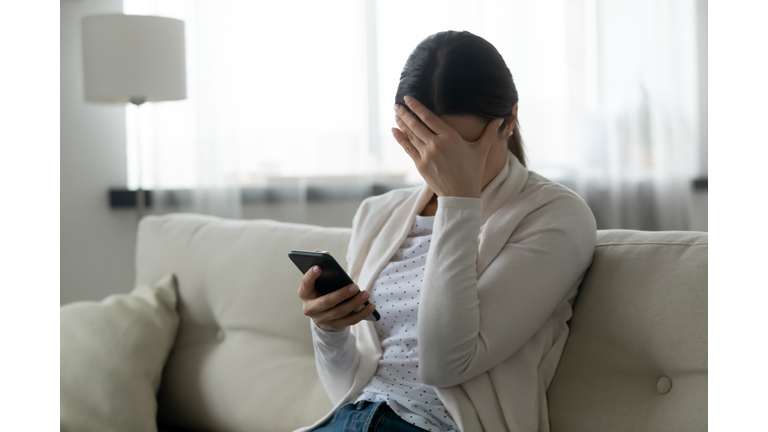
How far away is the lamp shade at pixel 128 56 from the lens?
214 centimetres

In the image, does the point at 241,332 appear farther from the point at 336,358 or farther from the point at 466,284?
the point at 466,284

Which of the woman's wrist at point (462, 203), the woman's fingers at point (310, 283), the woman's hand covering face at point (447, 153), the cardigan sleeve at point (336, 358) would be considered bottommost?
the cardigan sleeve at point (336, 358)

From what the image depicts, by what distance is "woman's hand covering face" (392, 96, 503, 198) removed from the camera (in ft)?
3.24

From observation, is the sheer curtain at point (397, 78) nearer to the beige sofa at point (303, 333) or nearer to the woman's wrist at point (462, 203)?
the beige sofa at point (303, 333)

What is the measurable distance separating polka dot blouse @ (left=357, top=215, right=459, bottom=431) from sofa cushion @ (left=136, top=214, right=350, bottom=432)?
0.24 metres

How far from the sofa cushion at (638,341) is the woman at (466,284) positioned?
43 millimetres

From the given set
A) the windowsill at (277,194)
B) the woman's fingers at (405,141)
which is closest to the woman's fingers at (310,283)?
the woman's fingers at (405,141)

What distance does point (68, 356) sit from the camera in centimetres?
133

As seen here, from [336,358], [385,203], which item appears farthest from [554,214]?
[336,358]

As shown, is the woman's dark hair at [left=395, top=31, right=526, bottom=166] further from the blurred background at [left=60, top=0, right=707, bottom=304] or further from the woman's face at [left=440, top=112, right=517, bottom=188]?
the blurred background at [left=60, top=0, right=707, bottom=304]

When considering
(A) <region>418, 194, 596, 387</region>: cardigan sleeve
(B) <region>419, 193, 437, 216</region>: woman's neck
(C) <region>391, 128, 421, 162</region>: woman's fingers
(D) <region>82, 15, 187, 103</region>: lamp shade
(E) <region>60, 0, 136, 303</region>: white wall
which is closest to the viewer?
(A) <region>418, 194, 596, 387</region>: cardigan sleeve

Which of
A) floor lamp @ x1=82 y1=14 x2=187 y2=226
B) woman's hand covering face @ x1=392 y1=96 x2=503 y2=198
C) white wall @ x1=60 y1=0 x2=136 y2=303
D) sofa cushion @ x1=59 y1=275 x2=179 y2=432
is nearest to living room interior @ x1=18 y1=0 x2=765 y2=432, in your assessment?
white wall @ x1=60 y1=0 x2=136 y2=303
